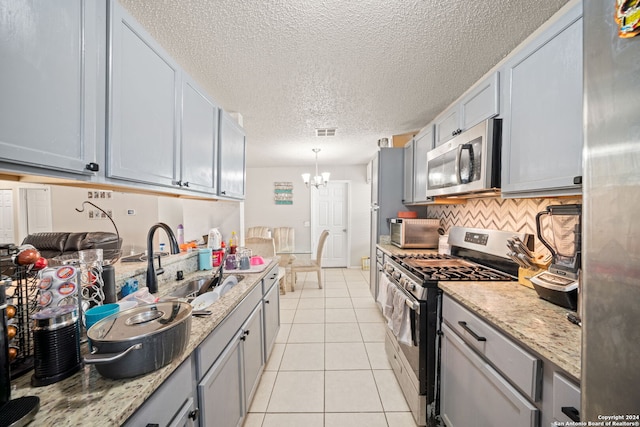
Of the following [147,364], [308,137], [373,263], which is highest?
[308,137]

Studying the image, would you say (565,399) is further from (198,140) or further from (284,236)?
(284,236)

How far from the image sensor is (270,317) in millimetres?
2102

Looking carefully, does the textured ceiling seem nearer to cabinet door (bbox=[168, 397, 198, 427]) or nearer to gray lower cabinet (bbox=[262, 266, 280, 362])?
gray lower cabinet (bbox=[262, 266, 280, 362])

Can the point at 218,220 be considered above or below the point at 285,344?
above

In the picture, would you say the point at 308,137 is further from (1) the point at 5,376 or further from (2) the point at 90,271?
(1) the point at 5,376

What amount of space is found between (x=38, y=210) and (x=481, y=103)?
250 inches

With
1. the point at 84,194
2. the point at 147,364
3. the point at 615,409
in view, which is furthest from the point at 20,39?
the point at 84,194

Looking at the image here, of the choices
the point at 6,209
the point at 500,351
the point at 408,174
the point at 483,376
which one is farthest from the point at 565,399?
the point at 6,209

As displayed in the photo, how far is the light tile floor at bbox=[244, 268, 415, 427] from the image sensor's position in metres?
1.60

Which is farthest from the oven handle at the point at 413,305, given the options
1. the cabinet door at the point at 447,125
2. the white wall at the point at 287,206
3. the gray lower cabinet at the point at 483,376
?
the white wall at the point at 287,206

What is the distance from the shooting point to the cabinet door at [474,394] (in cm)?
88

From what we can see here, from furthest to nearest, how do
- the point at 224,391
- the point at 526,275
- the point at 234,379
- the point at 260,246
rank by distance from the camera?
1. the point at 260,246
2. the point at 526,275
3. the point at 234,379
4. the point at 224,391

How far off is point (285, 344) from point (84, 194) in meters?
5.06

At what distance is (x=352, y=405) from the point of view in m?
1.69
